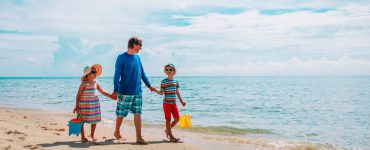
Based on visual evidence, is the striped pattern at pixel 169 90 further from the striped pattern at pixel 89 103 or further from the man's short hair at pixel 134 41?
the striped pattern at pixel 89 103

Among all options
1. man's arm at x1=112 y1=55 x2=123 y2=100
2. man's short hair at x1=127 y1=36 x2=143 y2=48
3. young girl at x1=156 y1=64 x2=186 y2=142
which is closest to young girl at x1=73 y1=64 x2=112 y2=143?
man's arm at x1=112 y1=55 x2=123 y2=100

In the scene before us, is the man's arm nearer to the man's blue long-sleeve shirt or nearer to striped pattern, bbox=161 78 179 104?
the man's blue long-sleeve shirt

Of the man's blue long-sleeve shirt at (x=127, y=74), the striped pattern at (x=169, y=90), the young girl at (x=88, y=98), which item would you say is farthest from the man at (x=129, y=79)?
the striped pattern at (x=169, y=90)

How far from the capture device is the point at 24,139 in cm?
621

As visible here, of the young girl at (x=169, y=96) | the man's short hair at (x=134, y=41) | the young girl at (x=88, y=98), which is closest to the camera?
the young girl at (x=88, y=98)

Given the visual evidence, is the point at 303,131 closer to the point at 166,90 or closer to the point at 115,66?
the point at 166,90

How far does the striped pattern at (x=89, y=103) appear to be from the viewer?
631 cm

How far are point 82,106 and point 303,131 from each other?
7711mm

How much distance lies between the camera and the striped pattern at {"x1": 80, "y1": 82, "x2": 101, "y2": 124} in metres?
6.31

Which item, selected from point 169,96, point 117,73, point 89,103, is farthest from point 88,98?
point 169,96

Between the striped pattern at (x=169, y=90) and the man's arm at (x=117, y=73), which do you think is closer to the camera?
the man's arm at (x=117, y=73)

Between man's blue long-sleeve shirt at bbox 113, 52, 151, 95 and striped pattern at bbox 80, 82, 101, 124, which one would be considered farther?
man's blue long-sleeve shirt at bbox 113, 52, 151, 95

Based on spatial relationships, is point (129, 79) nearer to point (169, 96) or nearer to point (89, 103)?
point (89, 103)

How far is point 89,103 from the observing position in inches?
249
